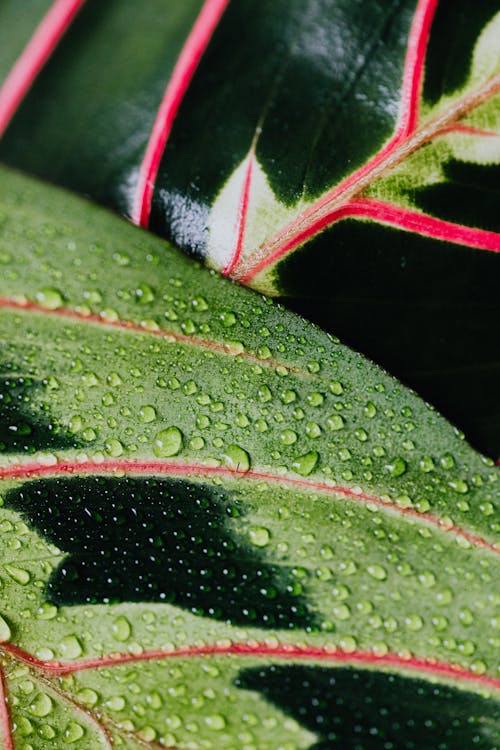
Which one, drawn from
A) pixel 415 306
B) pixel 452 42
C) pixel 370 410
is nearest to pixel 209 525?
pixel 370 410

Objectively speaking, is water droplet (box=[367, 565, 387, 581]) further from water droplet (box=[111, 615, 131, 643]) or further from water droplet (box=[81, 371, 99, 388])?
water droplet (box=[81, 371, 99, 388])

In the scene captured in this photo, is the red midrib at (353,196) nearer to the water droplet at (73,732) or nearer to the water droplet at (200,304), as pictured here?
the water droplet at (200,304)

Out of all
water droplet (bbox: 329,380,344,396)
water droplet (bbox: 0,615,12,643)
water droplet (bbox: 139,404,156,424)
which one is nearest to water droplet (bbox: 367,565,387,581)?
water droplet (bbox: 329,380,344,396)

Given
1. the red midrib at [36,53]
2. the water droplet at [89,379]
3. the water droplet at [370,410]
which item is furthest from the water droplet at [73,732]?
the red midrib at [36,53]

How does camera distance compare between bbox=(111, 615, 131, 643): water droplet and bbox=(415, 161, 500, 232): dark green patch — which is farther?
bbox=(415, 161, 500, 232): dark green patch

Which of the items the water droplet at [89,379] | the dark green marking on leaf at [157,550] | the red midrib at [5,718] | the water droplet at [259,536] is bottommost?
the red midrib at [5,718]

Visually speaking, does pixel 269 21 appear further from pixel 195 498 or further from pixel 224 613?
pixel 224 613

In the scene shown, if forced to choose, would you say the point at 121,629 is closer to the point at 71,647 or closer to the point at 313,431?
the point at 71,647
